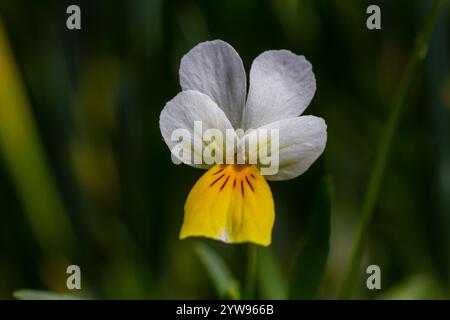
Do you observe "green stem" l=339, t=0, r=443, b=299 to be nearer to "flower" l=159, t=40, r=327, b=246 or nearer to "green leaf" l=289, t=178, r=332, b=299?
"green leaf" l=289, t=178, r=332, b=299

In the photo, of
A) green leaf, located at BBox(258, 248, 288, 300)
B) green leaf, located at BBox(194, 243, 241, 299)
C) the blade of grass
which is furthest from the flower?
the blade of grass

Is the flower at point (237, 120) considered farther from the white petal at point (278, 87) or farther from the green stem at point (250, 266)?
the green stem at point (250, 266)

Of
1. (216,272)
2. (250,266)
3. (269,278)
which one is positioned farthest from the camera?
(269,278)

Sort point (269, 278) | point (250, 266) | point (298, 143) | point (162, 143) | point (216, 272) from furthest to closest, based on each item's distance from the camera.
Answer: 1. point (162, 143)
2. point (269, 278)
3. point (216, 272)
4. point (250, 266)
5. point (298, 143)

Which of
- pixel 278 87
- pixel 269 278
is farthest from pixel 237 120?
pixel 269 278

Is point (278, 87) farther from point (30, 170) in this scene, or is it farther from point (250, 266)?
point (30, 170)

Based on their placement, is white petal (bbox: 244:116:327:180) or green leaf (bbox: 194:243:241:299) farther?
green leaf (bbox: 194:243:241:299)
